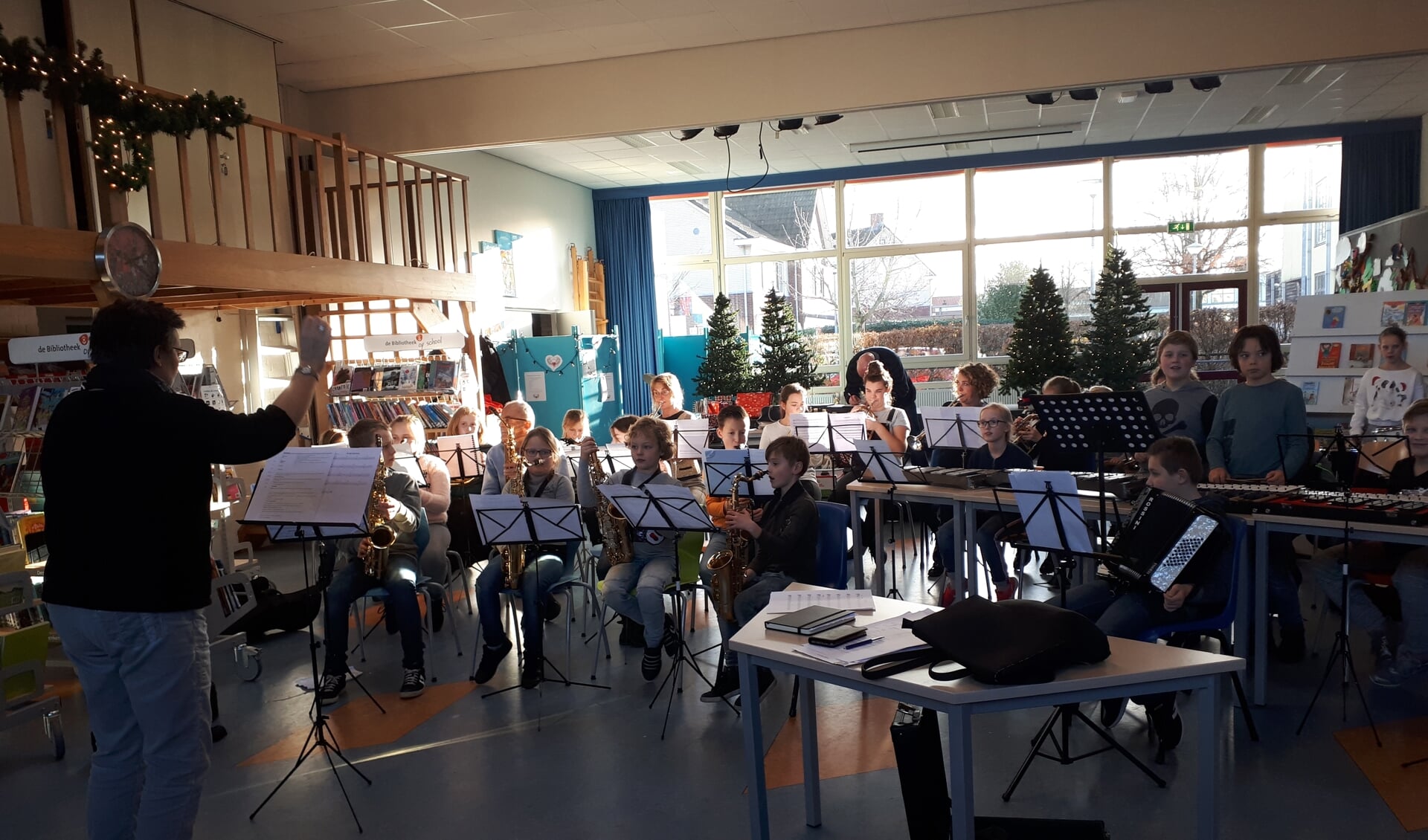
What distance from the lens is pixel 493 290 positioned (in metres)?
10.7

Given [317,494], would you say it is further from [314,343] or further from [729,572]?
[729,572]

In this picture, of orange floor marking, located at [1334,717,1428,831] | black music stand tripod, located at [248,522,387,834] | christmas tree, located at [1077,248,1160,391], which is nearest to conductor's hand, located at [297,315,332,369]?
black music stand tripod, located at [248,522,387,834]

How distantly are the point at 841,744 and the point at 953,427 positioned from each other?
257cm

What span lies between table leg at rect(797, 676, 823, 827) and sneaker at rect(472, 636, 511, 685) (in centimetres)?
211

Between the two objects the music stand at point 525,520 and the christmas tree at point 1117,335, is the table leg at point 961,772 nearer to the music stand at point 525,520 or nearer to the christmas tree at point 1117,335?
the music stand at point 525,520

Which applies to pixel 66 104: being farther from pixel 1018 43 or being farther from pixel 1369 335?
pixel 1369 335

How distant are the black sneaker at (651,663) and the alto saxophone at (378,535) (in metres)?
1.36

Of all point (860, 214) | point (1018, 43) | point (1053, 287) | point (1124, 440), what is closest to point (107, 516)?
point (1124, 440)

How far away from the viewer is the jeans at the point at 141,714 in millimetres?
2490

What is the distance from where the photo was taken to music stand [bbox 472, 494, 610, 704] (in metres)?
4.32

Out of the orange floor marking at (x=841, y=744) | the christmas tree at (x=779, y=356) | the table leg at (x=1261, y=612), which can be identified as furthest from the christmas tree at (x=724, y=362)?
the table leg at (x=1261, y=612)

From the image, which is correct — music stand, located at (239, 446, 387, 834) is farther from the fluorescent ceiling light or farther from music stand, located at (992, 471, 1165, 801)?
the fluorescent ceiling light

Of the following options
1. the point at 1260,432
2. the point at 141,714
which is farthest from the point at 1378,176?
the point at 141,714

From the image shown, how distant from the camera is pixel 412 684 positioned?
4637 mm
